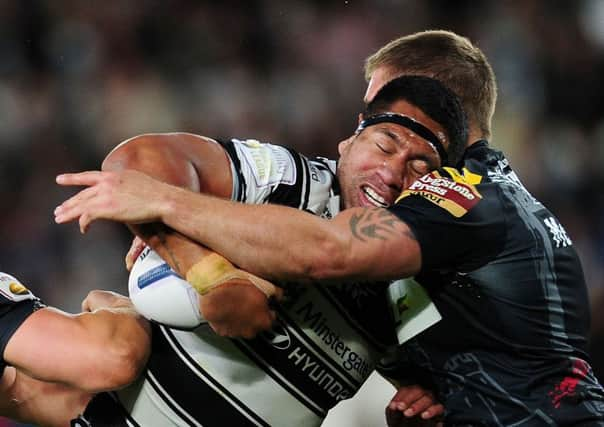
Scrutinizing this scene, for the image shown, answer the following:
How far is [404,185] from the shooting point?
309 cm

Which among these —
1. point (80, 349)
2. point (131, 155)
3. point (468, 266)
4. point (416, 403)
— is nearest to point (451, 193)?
point (468, 266)

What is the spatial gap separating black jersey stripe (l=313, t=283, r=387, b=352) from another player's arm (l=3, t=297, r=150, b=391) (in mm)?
544

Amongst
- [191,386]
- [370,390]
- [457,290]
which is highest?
[457,290]

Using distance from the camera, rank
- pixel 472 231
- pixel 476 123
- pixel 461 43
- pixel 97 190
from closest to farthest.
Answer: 1. pixel 97 190
2. pixel 472 231
3. pixel 476 123
4. pixel 461 43

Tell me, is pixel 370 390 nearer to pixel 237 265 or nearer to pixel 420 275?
pixel 420 275

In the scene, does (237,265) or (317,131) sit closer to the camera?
(237,265)

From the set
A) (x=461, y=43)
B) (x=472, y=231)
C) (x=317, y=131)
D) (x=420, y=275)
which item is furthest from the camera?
(x=317, y=131)

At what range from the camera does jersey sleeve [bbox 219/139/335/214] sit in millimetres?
2947

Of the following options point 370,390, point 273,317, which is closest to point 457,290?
point 273,317

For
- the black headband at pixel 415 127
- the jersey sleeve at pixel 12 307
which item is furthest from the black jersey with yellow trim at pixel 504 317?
the jersey sleeve at pixel 12 307

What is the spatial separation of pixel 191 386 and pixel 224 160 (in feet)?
2.25

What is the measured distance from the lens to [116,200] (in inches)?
102

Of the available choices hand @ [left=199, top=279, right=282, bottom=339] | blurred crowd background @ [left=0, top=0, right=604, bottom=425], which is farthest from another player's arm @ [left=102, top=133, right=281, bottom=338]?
blurred crowd background @ [left=0, top=0, right=604, bottom=425]

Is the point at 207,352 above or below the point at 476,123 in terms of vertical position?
below
